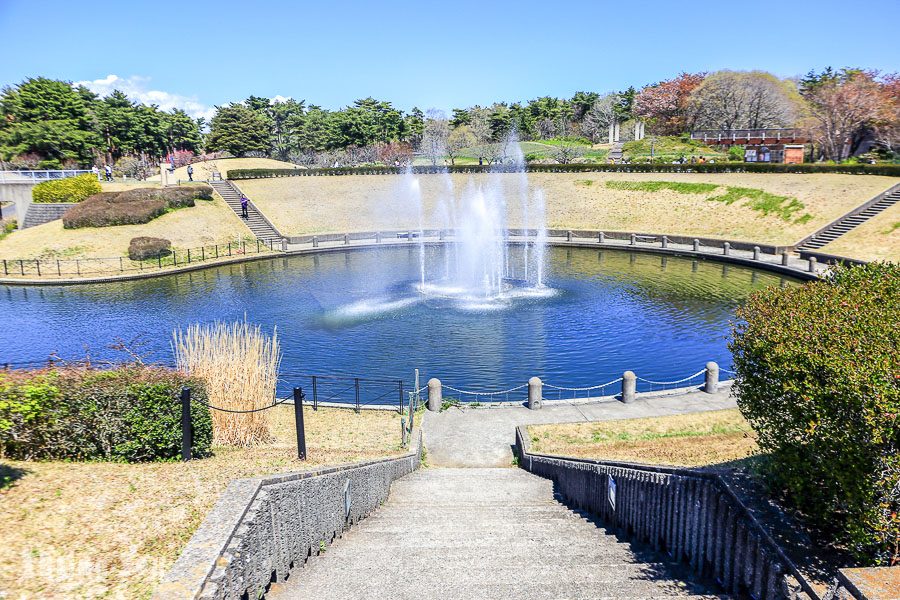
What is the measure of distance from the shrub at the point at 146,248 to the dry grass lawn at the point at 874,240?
4617cm

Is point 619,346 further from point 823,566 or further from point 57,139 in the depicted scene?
point 57,139

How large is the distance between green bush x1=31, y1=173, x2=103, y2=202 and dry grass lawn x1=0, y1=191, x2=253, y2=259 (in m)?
4.65

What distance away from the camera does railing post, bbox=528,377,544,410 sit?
60.5ft

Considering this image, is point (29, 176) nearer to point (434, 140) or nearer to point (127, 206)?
point (127, 206)

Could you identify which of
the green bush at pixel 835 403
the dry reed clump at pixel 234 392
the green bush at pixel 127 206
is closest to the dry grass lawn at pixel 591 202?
the green bush at pixel 127 206

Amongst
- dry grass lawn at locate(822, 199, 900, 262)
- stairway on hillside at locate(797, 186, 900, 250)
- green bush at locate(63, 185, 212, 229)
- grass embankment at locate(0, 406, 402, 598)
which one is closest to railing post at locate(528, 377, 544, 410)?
grass embankment at locate(0, 406, 402, 598)

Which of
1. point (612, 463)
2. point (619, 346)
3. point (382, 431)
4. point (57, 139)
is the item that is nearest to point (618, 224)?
point (619, 346)

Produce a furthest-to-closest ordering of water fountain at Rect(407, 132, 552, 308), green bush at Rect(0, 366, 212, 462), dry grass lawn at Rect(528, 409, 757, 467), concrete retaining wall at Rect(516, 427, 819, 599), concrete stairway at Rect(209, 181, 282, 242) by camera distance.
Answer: concrete stairway at Rect(209, 181, 282, 242) → water fountain at Rect(407, 132, 552, 308) → dry grass lawn at Rect(528, 409, 757, 467) → green bush at Rect(0, 366, 212, 462) → concrete retaining wall at Rect(516, 427, 819, 599)

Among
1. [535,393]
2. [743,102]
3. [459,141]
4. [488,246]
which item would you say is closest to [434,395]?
[535,393]

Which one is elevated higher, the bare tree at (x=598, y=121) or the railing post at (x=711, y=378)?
the bare tree at (x=598, y=121)

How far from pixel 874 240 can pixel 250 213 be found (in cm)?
4929

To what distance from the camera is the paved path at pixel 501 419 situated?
52.9 feet

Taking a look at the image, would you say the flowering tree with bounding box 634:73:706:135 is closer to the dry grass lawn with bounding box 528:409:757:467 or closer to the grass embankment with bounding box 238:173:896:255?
the grass embankment with bounding box 238:173:896:255

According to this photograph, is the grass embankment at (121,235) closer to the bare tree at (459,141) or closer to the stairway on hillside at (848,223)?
the stairway on hillside at (848,223)
